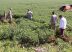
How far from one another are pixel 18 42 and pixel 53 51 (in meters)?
2.90

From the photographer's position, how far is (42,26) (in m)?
22.9

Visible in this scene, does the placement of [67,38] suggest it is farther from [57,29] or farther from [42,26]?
[42,26]

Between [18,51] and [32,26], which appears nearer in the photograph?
[18,51]

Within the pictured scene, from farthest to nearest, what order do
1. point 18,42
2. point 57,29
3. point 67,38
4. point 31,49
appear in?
point 57,29, point 67,38, point 18,42, point 31,49

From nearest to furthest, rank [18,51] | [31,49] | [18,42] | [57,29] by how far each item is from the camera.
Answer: [18,51], [31,49], [18,42], [57,29]

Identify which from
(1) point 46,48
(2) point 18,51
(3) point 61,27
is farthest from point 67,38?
(2) point 18,51

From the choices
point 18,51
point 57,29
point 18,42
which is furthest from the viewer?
point 57,29

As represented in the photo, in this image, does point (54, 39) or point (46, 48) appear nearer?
point (46, 48)

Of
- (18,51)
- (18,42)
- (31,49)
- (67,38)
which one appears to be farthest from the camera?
(67,38)

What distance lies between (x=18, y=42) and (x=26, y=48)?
3.54 ft

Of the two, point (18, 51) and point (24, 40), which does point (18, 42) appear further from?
point (18, 51)

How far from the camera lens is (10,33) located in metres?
20.1

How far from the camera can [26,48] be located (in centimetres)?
1816

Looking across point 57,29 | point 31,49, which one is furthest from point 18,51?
point 57,29
